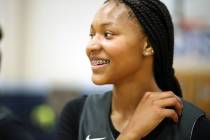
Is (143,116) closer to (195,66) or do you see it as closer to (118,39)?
(118,39)

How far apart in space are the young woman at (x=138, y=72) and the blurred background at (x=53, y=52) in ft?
8.50

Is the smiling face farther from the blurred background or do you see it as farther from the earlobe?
the blurred background

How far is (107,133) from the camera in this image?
1.66 metres

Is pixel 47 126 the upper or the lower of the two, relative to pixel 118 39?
lower

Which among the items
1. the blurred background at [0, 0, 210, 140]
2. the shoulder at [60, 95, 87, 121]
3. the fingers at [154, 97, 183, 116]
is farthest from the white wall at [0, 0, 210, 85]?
the fingers at [154, 97, 183, 116]

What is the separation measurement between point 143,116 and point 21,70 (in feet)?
13.6

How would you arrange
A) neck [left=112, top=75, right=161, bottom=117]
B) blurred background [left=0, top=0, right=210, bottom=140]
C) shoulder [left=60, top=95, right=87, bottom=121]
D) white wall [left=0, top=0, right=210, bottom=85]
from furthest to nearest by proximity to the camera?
white wall [left=0, top=0, right=210, bottom=85], blurred background [left=0, top=0, right=210, bottom=140], shoulder [left=60, top=95, right=87, bottom=121], neck [left=112, top=75, right=161, bottom=117]

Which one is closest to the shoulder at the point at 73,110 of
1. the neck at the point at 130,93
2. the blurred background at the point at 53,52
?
the neck at the point at 130,93

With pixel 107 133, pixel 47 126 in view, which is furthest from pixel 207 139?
pixel 47 126

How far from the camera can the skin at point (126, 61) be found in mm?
1560

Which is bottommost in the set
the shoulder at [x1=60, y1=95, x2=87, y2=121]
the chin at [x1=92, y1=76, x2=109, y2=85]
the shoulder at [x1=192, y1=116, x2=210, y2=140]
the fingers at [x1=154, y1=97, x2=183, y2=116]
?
the shoulder at [x1=60, y1=95, x2=87, y2=121]

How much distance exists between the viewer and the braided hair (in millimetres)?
1586

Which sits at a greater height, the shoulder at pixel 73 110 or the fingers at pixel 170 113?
the fingers at pixel 170 113

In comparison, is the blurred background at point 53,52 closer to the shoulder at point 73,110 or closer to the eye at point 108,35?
the shoulder at point 73,110
